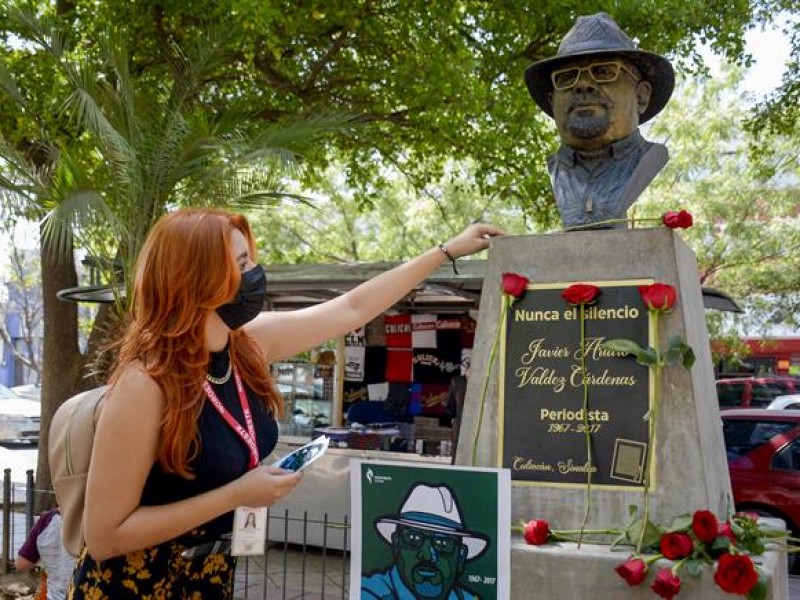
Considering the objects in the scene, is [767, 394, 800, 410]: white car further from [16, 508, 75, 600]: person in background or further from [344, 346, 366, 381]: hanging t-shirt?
[16, 508, 75, 600]: person in background

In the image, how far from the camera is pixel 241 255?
91.4 inches

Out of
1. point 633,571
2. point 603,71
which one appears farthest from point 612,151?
point 633,571

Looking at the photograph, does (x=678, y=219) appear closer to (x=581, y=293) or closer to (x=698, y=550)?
(x=581, y=293)

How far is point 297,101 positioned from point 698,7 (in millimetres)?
5004

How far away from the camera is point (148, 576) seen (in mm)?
2162

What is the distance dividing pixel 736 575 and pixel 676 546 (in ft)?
0.74

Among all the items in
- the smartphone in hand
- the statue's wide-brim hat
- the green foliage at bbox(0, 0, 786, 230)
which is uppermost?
the green foliage at bbox(0, 0, 786, 230)

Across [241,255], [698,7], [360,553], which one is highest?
[698,7]

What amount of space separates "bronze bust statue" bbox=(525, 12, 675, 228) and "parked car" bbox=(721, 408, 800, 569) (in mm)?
6095

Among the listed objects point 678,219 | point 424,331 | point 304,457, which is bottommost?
point 304,457

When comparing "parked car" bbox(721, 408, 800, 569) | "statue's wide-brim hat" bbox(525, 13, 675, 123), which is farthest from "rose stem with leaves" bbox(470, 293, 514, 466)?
"parked car" bbox(721, 408, 800, 569)

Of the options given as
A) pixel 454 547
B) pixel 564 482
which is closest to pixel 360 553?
pixel 454 547

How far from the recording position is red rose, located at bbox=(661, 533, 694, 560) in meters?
2.92

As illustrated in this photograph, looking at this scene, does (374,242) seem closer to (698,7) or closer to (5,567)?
(698,7)
